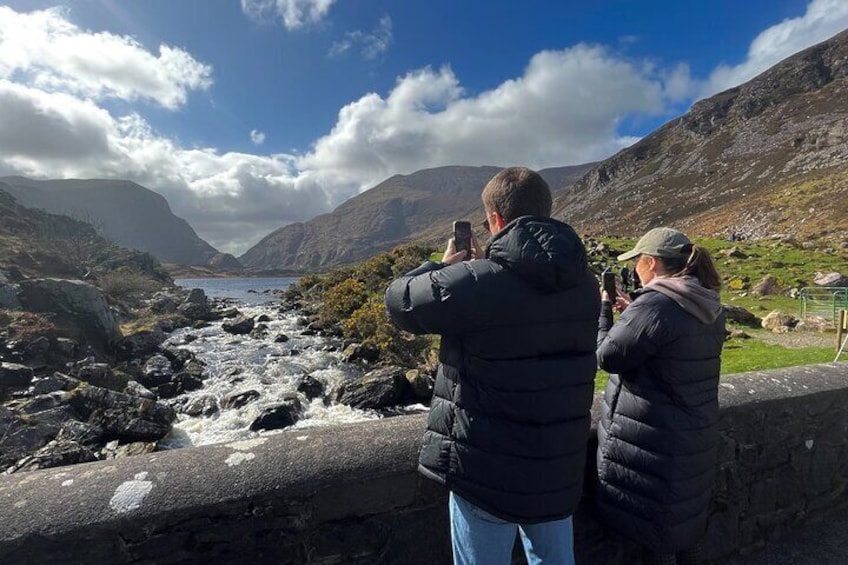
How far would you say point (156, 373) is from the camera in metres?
17.1

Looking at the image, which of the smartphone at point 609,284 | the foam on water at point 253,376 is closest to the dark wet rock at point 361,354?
the foam on water at point 253,376


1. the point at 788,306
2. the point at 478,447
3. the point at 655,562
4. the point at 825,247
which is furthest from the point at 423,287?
the point at 825,247

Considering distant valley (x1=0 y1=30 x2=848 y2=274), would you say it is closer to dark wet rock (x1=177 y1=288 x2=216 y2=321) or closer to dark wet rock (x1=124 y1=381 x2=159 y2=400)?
dark wet rock (x1=177 y1=288 x2=216 y2=321)

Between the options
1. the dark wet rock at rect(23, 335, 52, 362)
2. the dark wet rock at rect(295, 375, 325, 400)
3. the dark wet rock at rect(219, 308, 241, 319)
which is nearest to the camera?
the dark wet rock at rect(295, 375, 325, 400)

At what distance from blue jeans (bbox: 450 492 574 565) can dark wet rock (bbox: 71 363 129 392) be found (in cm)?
1683

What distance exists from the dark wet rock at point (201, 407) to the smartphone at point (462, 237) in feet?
46.1

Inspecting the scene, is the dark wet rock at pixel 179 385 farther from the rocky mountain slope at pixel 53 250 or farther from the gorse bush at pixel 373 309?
the rocky mountain slope at pixel 53 250

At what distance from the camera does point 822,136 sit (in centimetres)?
8231

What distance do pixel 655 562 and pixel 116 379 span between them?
694 inches

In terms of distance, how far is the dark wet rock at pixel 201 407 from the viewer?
13836 millimetres

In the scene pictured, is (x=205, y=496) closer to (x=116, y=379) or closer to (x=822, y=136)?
(x=116, y=379)

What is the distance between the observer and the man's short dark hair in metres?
1.83

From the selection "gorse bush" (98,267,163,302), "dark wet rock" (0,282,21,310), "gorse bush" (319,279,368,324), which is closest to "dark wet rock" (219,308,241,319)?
"gorse bush" (98,267,163,302)

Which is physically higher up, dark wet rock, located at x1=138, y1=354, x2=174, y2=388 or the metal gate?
the metal gate
